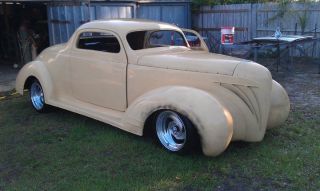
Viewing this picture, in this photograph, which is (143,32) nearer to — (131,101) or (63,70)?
(131,101)

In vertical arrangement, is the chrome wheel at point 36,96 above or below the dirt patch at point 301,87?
above

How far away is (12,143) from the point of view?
5.45 metres

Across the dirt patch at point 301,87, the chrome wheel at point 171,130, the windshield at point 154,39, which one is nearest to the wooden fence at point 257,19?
the dirt patch at point 301,87

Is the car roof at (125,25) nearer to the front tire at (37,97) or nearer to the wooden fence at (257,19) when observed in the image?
the front tire at (37,97)

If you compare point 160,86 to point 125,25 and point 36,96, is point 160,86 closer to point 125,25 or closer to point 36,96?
point 125,25

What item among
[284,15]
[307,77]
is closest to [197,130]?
[307,77]

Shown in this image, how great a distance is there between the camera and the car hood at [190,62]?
4.75m

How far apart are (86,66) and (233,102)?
8.08 feet

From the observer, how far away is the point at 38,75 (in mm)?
6676

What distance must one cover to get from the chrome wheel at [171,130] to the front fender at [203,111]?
0.53 feet

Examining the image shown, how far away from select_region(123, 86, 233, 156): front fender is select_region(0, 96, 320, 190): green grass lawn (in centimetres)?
35

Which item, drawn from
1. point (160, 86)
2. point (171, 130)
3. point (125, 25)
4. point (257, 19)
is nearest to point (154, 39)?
point (125, 25)

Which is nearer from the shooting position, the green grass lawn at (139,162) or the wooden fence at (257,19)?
the green grass lawn at (139,162)

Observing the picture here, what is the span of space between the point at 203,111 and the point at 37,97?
151 inches
